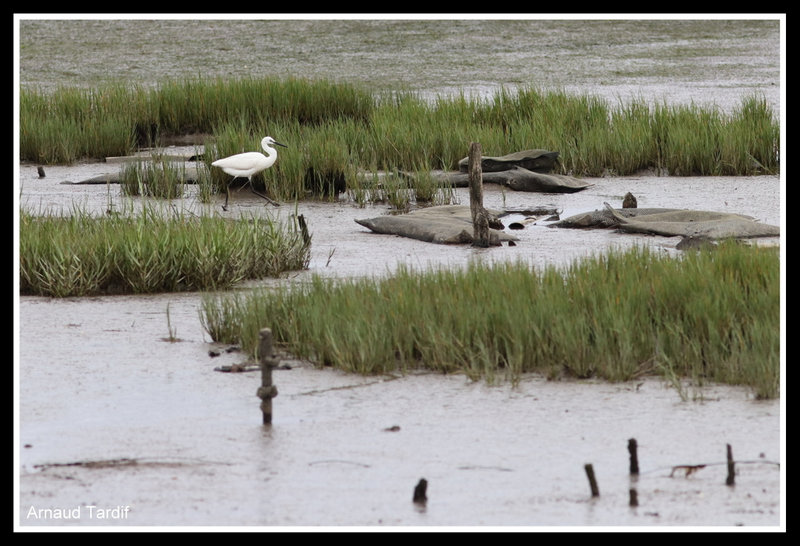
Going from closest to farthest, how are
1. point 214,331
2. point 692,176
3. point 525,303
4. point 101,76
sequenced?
point 525,303 → point 214,331 → point 692,176 → point 101,76

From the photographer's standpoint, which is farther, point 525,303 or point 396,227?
point 396,227

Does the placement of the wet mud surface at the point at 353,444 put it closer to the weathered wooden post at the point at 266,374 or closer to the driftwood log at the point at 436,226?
the weathered wooden post at the point at 266,374

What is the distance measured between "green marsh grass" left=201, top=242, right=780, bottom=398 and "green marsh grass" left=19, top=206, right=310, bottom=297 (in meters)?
1.17

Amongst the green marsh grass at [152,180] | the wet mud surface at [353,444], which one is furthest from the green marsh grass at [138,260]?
the green marsh grass at [152,180]

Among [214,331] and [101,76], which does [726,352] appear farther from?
[101,76]

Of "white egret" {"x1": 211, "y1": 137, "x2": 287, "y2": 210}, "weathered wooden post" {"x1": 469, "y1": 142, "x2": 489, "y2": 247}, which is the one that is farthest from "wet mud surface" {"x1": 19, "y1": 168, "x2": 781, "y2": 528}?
"white egret" {"x1": 211, "y1": 137, "x2": 287, "y2": 210}

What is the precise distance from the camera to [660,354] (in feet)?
20.0

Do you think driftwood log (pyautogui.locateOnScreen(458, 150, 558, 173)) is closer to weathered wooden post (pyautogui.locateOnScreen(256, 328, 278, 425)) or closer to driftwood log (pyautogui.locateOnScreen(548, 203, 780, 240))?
driftwood log (pyautogui.locateOnScreen(548, 203, 780, 240))

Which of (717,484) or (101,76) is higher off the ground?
(101,76)

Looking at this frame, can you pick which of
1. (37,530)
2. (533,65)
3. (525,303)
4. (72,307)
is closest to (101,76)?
(533,65)

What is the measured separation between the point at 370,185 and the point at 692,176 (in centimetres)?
361

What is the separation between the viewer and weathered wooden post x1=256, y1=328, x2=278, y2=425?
524cm

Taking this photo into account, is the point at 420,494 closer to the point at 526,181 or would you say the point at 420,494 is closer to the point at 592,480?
the point at 592,480

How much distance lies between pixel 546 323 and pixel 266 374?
5.60 feet
